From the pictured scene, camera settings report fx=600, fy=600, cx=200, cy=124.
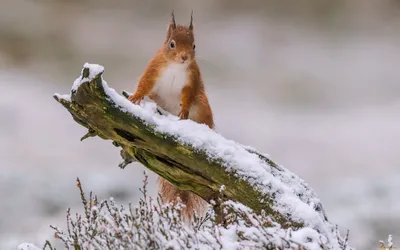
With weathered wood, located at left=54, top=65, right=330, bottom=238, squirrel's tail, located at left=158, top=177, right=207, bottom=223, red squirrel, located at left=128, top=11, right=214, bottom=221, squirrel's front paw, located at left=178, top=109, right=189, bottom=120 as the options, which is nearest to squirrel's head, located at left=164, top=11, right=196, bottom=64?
red squirrel, located at left=128, top=11, right=214, bottom=221

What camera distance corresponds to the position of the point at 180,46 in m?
3.63

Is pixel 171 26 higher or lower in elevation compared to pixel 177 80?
higher

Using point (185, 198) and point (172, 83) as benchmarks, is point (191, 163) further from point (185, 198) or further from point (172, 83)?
point (185, 198)

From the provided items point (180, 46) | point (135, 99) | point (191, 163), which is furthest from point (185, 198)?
point (180, 46)

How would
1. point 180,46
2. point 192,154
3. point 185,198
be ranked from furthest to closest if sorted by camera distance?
1. point 185,198
2. point 180,46
3. point 192,154

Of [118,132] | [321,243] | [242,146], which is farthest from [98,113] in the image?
[321,243]

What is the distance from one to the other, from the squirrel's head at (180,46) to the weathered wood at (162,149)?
1.56 ft

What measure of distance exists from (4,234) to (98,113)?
11.8 feet

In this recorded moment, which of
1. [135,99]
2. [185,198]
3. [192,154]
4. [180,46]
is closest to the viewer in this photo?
[192,154]

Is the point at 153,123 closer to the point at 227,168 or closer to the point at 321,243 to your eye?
the point at 227,168

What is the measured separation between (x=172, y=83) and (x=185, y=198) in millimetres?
832

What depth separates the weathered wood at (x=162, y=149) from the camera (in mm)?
3352

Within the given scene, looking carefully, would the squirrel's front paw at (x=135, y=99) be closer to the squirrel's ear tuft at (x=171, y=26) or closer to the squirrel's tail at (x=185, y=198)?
the squirrel's ear tuft at (x=171, y=26)

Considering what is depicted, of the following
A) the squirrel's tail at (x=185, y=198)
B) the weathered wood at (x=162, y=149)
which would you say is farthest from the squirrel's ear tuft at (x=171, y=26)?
the squirrel's tail at (x=185, y=198)
